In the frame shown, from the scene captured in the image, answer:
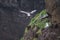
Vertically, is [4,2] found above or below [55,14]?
below

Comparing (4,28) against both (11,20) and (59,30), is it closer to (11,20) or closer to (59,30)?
(11,20)

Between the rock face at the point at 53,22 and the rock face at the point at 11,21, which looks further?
the rock face at the point at 11,21

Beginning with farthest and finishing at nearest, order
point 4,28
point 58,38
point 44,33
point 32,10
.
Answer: point 32,10 → point 4,28 → point 44,33 → point 58,38

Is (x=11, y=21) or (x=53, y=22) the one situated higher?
(x=53, y=22)

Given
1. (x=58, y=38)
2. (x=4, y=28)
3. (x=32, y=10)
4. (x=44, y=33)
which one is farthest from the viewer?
(x=32, y=10)

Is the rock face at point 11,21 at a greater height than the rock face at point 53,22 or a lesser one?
lesser

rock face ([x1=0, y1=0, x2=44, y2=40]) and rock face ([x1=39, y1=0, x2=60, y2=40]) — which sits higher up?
rock face ([x1=39, y1=0, x2=60, y2=40])

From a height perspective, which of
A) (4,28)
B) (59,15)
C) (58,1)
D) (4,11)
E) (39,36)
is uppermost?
(58,1)

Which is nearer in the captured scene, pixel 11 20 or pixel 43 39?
pixel 43 39

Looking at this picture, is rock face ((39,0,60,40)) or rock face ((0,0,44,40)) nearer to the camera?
rock face ((39,0,60,40))

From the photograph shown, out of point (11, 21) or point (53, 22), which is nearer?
point (53, 22)

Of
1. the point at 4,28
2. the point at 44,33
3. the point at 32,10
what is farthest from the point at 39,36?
the point at 32,10
